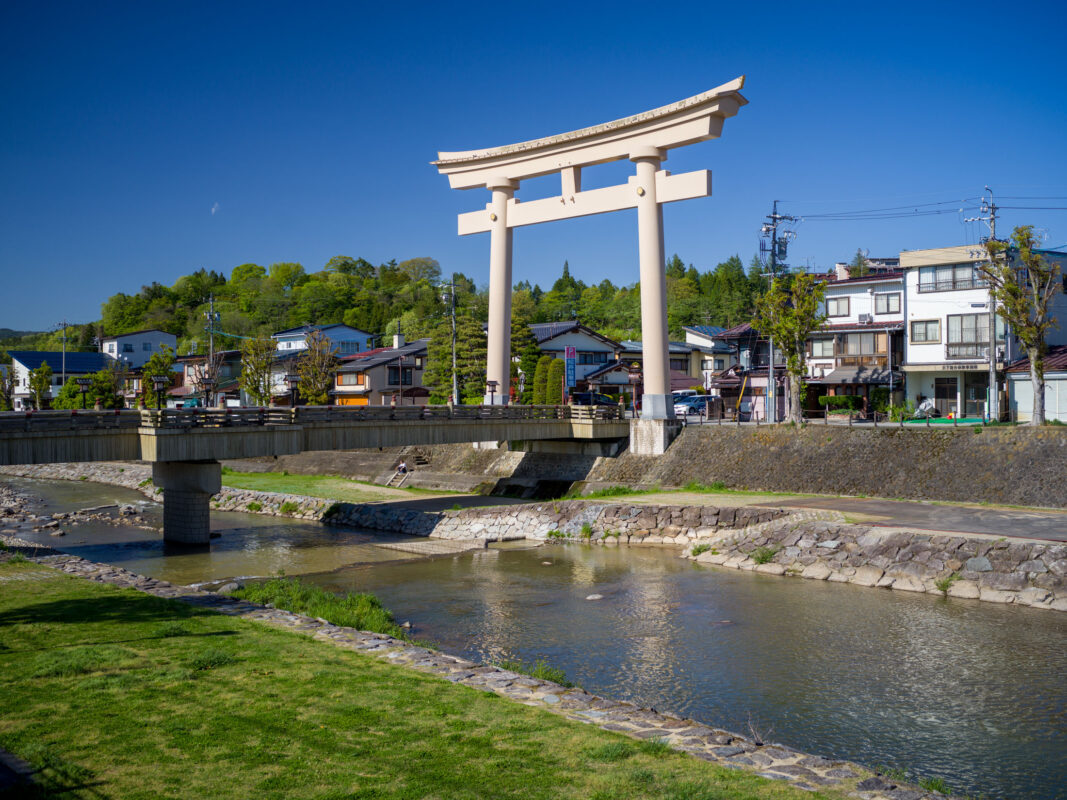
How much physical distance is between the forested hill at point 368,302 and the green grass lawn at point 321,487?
38.6m

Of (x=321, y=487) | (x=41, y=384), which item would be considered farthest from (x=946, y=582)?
(x=41, y=384)

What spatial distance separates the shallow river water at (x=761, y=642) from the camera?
44.5ft

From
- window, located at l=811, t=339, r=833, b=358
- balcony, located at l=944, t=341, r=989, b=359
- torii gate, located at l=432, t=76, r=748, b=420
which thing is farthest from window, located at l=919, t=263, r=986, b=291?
torii gate, located at l=432, t=76, r=748, b=420

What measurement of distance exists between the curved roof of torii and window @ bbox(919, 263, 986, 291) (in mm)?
15708

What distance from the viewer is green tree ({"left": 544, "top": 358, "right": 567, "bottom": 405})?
60.7m

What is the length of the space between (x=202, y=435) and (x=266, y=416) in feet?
11.0

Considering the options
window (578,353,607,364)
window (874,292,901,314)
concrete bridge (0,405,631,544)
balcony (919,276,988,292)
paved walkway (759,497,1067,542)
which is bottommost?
paved walkway (759,497,1067,542)

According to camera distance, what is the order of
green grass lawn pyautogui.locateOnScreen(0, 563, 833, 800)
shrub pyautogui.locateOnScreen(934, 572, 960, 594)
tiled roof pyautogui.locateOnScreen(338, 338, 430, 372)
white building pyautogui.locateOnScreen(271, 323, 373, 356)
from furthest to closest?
1. white building pyautogui.locateOnScreen(271, 323, 373, 356)
2. tiled roof pyautogui.locateOnScreen(338, 338, 430, 372)
3. shrub pyautogui.locateOnScreen(934, 572, 960, 594)
4. green grass lawn pyautogui.locateOnScreen(0, 563, 833, 800)

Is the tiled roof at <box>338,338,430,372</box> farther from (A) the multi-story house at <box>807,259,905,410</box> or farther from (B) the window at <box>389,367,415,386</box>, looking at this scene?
(A) the multi-story house at <box>807,259,905,410</box>

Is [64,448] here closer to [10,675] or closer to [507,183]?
[10,675]

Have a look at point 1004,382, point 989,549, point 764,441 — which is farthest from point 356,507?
point 1004,382

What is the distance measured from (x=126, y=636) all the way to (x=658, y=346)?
31370 mm

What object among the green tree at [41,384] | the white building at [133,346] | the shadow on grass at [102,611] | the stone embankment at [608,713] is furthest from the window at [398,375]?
the shadow on grass at [102,611]

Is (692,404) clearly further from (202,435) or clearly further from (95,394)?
(95,394)
